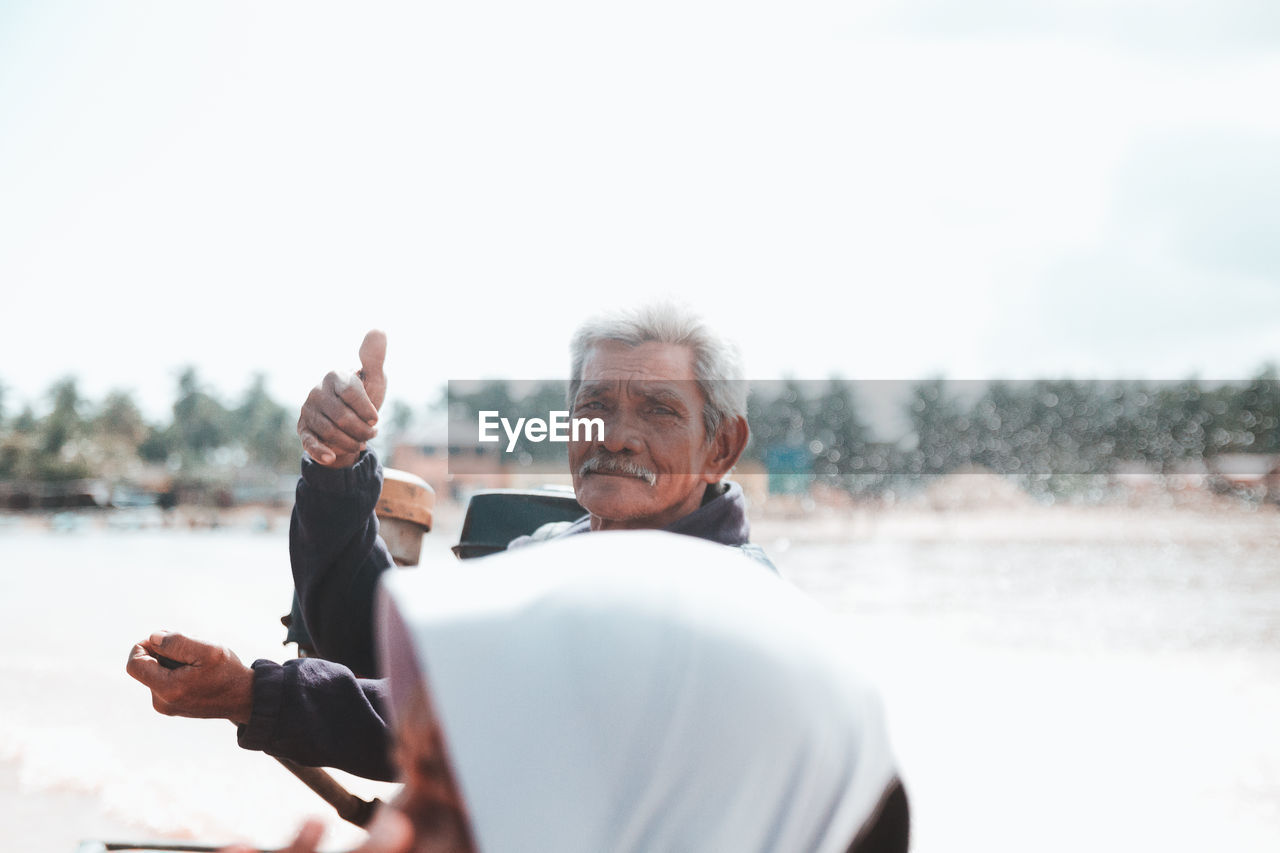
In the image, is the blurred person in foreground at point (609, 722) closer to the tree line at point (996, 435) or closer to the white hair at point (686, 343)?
the white hair at point (686, 343)

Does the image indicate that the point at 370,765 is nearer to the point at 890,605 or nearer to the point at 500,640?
the point at 500,640

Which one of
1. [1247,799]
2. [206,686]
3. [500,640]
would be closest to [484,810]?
[500,640]

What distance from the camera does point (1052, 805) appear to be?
797 cm

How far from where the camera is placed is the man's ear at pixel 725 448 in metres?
2.03

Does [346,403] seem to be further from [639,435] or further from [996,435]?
[996,435]

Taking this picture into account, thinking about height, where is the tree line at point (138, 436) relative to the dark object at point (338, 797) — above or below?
below

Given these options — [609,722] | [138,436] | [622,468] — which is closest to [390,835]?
[609,722]

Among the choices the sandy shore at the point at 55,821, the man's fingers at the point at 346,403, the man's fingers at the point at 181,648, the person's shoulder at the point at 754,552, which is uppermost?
the man's fingers at the point at 346,403

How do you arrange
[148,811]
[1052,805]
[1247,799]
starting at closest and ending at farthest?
[148,811], [1052,805], [1247,799]

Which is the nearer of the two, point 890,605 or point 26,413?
point 890,605

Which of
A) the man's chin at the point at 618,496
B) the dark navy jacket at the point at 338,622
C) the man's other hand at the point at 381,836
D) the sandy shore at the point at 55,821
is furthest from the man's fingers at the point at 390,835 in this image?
the sandy shore at the point at 55,821

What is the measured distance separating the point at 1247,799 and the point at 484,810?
33.3 ft

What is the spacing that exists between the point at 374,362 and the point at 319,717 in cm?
56

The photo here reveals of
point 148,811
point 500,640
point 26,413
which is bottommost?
point 26,413
